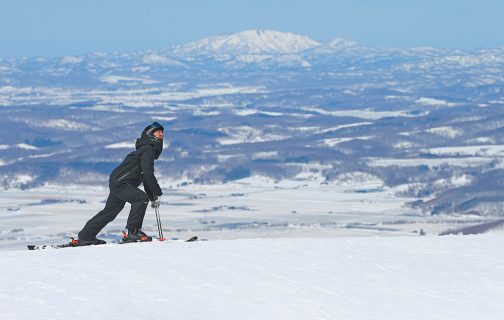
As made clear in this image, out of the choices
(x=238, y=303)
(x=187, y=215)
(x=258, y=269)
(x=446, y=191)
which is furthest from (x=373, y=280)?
(x=446, y=191)

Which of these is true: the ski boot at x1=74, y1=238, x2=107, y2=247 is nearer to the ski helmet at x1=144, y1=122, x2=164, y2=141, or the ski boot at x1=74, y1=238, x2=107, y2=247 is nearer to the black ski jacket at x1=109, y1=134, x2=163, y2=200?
the black ski jacket at x1=109, y1=134, x2=163, y2=200

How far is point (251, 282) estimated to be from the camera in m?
15.0

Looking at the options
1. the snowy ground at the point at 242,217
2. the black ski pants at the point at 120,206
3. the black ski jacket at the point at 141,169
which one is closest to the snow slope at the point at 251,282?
the black ski pants at the point at 120,206

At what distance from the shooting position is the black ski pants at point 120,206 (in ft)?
56.8

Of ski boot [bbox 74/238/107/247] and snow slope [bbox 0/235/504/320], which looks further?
ski boot [bbox 74/238/107/247]

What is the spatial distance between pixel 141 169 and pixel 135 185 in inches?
11.2

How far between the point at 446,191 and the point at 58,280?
185988 mm

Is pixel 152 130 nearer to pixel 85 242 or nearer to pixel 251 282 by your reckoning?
pixel 85 242

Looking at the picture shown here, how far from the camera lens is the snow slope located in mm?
13289

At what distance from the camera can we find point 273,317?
1330cm

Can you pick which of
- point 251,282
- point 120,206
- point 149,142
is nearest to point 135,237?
point 120,206

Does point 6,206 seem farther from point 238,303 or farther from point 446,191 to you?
point 238,303

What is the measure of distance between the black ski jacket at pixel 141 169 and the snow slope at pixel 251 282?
36.3 inches

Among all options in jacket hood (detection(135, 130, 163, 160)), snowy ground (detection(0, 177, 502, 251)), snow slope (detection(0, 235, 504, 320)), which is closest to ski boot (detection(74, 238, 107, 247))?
snow slope (detection(0, 235, 504, 320))
